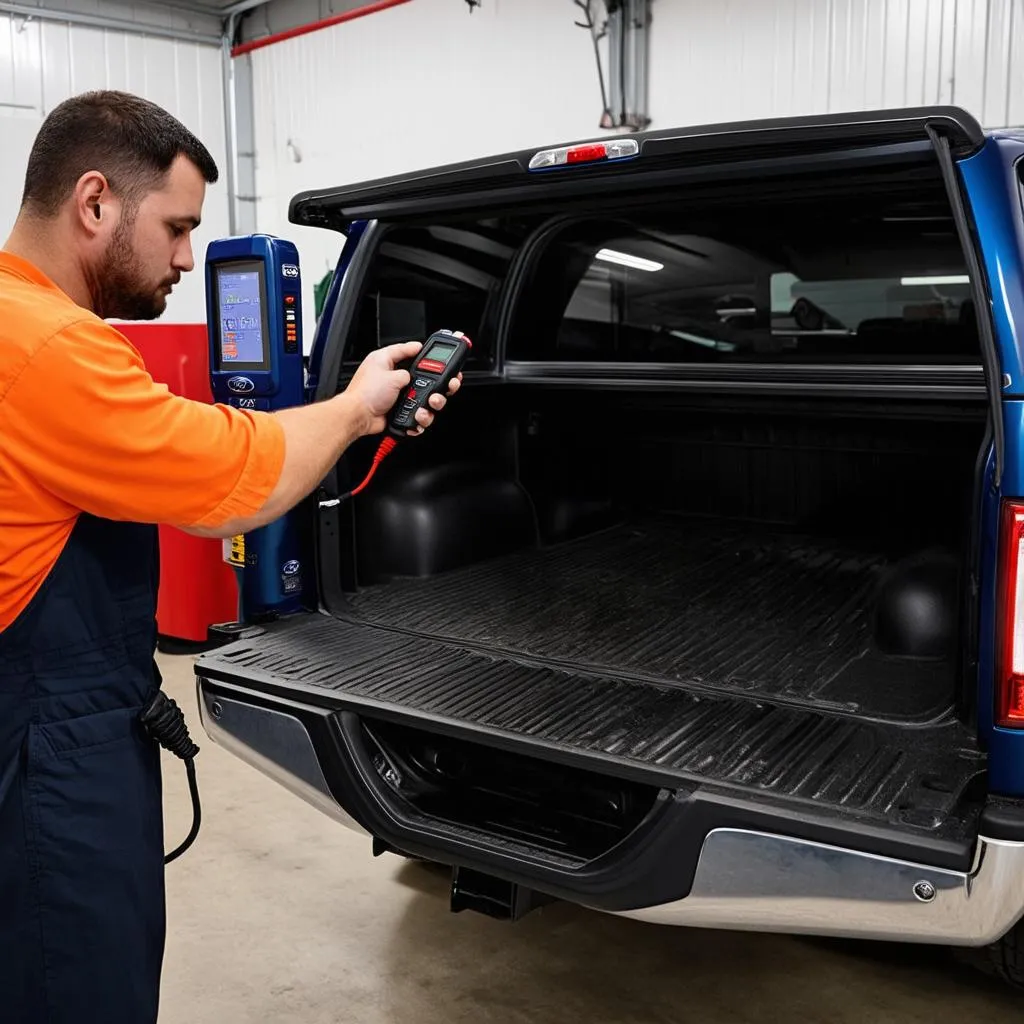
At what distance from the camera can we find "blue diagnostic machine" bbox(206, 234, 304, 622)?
9.48 ft

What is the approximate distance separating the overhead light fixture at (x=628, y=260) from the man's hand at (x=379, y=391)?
6.08ft

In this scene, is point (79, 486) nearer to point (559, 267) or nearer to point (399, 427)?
point (399, 427)

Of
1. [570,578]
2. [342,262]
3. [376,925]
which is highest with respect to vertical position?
[342,262]

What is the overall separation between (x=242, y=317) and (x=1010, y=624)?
7.31ft

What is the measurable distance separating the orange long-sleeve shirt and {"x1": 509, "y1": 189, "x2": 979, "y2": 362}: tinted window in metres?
1.89

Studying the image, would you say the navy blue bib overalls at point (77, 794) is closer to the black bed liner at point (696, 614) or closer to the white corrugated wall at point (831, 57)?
the black bed liner at point (696, 614)

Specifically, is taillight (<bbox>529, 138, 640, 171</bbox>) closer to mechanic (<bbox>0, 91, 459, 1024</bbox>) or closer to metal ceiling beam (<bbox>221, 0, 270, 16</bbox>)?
mechanic (<bbox>0, 91, 459, 1024</bbox>)

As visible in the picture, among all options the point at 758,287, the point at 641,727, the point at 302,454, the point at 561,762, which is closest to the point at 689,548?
the point at 758,287

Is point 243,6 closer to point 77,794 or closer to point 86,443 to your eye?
point 86,443

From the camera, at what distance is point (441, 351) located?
2.30m

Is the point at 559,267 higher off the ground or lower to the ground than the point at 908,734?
higher

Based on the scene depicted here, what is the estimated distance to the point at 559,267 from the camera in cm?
403

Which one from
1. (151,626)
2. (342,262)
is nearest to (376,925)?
(151,626)

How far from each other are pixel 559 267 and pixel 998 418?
97.6 inches
